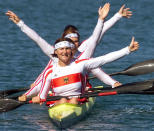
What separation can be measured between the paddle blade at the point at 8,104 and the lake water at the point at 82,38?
25cm

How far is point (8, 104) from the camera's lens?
15.0 m

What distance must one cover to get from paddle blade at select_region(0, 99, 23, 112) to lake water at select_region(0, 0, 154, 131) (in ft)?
0.82

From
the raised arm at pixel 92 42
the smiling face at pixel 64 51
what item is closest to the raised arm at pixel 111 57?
the smiling face at pixel 64 51

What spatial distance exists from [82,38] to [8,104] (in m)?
12.4

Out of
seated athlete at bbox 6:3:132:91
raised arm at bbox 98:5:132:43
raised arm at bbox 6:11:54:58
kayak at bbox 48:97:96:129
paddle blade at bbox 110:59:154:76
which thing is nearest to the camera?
kayak at bbox 48:97:96:129

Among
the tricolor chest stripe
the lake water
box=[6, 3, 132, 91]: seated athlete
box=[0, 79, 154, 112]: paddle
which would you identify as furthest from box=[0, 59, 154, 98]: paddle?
the tricolor chest stripe

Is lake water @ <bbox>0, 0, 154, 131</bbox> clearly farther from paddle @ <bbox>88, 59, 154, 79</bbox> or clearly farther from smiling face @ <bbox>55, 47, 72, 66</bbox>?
smiling face @ <bbox>55, 47, 72, 66</bbox>

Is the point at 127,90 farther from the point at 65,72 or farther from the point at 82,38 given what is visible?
the point at 82,38

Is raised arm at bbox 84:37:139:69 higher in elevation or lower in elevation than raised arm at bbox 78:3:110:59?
lower

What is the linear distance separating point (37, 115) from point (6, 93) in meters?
1.28

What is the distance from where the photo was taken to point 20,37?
2714cm

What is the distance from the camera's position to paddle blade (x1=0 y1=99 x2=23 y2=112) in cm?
1485

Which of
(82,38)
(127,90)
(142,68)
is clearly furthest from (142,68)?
(82,38)

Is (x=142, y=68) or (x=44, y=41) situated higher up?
(x=44, y=41)
